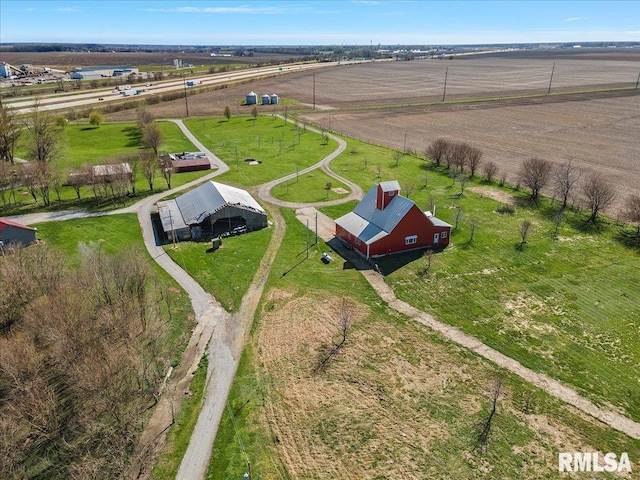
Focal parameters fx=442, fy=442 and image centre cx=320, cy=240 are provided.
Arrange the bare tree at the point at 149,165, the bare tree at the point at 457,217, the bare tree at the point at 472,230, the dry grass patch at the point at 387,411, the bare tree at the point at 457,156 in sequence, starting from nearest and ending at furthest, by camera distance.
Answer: the dry grass patch at the point at 387,411
the bare tree at the point at 472,230
the bare tree at the point at 457,217
the bare tree at the point at 149,165
the bare tree at the point at 457,156

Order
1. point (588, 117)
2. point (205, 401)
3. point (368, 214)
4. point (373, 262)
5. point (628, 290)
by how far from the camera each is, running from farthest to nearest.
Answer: point (588, 117) → point (368, 214) → point (373, 262) → point (628, 290) → point (205, 401)

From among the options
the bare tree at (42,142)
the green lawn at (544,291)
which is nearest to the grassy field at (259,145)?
the green lawn at (544,291)

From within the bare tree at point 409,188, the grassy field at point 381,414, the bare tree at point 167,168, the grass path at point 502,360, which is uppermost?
the bare tree at point 167,168

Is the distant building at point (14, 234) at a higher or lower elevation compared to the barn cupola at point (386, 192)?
lower

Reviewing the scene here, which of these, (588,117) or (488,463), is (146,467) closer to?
(488,463)

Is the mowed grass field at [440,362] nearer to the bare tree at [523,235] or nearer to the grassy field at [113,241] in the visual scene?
the bare tree at [523,235]

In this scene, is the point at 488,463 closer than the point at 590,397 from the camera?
Yes

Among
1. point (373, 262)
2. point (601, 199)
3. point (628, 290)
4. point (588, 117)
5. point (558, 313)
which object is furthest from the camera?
point (588, 117)

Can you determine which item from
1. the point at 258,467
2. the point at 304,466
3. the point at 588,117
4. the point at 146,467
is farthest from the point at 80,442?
the point at 588,117
